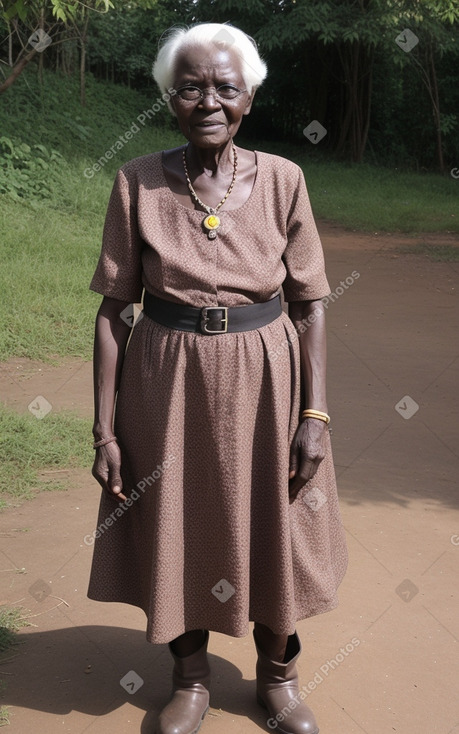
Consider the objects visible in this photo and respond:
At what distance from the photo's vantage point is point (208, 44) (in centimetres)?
224

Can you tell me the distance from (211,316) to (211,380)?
0.16 metres

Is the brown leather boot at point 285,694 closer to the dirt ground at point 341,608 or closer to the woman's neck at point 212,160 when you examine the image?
the dirt ground at point 341,608

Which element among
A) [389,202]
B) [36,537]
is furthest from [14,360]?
[389,202]

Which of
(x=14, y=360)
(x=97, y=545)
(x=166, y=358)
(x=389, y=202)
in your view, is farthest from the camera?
(x=389, y=202)

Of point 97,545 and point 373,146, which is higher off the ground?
point 97,545

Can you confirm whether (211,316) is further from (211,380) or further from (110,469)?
(110,469)

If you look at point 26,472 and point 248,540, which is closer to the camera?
point 248,540

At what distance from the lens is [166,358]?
7.86 feet

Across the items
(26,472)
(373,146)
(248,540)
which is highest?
(248,540)

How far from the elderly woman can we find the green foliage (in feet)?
24.5

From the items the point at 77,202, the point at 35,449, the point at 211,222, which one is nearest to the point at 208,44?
the point at 211,222

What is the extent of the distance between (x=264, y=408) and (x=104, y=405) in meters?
0.42

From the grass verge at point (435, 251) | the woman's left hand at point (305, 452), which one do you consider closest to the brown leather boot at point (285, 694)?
the woman's left hand at point (305, 452)

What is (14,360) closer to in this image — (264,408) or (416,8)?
(264,408)
